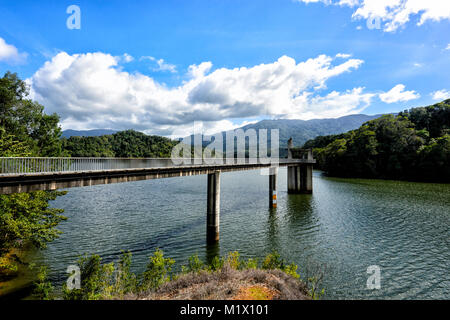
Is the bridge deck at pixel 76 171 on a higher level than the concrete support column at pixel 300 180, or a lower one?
higher

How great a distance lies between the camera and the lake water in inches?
583

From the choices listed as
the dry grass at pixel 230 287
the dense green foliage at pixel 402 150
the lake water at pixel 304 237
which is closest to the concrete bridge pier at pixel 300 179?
the lake water at pixel 304 237

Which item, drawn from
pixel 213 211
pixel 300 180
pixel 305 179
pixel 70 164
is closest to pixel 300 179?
pixel 300 180

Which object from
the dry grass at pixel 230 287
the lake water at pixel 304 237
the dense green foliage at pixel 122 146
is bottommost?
the lake water at pixel 304 237

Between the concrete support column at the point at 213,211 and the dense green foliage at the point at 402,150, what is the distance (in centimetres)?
7328

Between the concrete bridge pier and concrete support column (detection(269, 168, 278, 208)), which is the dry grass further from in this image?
the concrete bridge pier

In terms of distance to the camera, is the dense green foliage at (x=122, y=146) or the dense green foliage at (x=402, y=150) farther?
the dense green foliage at (x=122, y=146)

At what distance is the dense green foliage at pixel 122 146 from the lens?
108625 mm

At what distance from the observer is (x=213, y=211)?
71.8ft

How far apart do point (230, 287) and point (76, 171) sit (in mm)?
11210

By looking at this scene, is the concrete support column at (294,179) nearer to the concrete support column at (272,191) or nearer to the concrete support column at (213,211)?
the concrete support column at (272,191)

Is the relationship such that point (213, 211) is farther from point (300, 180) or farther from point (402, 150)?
point (402, 150)

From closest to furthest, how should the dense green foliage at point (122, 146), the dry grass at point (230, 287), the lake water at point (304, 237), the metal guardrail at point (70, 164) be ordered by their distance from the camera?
the dry grass at point (230, 287)
the metal guardrail at point (70, 164)
the lake water at point (304, 237)
the dense green foliage at point (122, 146)
